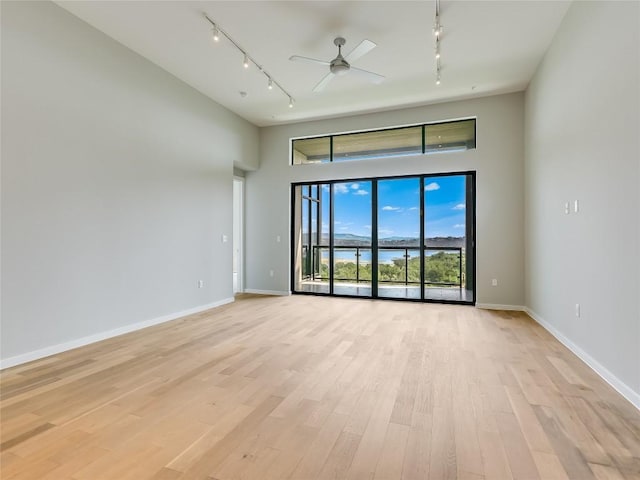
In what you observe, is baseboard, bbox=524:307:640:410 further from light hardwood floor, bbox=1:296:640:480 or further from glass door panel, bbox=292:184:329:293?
glass door panel, bbox=292:184:329:293

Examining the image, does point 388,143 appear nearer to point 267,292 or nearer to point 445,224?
point 445,224

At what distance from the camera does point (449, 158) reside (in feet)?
18.2

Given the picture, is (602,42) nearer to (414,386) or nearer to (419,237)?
(414,386)

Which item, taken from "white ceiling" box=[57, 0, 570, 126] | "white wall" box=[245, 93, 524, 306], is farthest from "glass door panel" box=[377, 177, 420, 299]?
"white ceiling" box=[57, 0, 570, 126]

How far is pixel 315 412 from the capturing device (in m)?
2.04

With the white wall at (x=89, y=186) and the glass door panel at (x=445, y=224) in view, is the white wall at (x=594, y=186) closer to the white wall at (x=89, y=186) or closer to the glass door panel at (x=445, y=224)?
the glass door panel at (x=445, y=224)

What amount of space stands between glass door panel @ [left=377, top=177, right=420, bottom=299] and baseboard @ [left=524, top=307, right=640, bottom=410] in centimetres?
242

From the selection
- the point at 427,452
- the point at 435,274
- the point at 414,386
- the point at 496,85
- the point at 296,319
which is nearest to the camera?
the point at 427,452

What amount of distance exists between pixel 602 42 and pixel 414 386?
3.20 m

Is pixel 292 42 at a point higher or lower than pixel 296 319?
higher

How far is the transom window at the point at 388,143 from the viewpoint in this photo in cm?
561

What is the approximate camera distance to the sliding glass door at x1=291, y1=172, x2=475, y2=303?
19.1 feet

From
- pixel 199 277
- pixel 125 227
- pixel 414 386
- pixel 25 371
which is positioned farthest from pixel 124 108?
pixel 414 386

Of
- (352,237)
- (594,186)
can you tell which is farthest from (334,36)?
(352,237)
